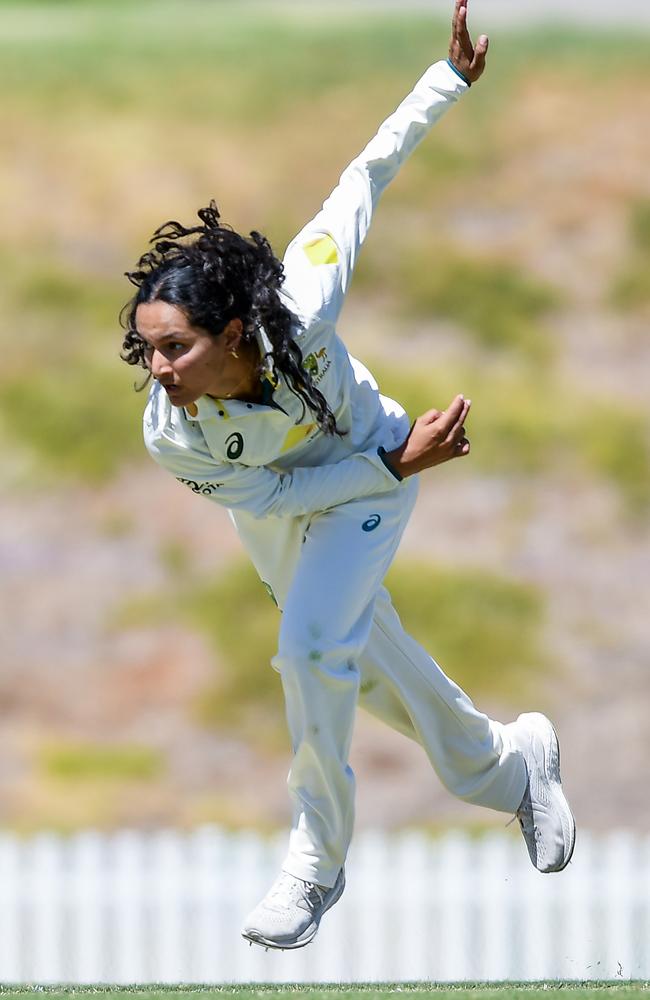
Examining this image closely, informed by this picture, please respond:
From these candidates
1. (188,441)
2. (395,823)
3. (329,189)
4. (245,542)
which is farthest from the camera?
(329,189)

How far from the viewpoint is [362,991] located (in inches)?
166

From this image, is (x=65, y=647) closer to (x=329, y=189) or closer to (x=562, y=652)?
(x=562, y=652)

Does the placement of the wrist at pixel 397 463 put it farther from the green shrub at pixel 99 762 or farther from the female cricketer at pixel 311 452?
the green shrub at pixel 99 762

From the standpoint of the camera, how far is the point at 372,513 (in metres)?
4.17

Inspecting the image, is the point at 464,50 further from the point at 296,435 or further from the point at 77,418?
the point at 77,418

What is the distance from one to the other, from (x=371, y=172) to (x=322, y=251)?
304mm

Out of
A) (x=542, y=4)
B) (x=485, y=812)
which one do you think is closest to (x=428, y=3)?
(x=542, y=4)

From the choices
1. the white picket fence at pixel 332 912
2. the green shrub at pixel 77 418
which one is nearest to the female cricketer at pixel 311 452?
the white picket fence at pixel 332 912

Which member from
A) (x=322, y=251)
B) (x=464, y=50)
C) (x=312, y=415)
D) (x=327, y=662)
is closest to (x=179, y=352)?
(x=312, y=415)

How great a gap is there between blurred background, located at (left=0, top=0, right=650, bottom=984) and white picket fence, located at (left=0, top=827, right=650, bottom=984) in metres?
4.82

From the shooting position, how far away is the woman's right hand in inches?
160

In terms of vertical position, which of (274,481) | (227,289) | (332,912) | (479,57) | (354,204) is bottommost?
(332,912)

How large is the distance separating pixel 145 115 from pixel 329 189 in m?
2.32

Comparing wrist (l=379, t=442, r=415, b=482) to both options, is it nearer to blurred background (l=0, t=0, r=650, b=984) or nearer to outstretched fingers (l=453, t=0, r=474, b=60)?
outstretched fingers (l=453, t=0, r=474, b=60)
